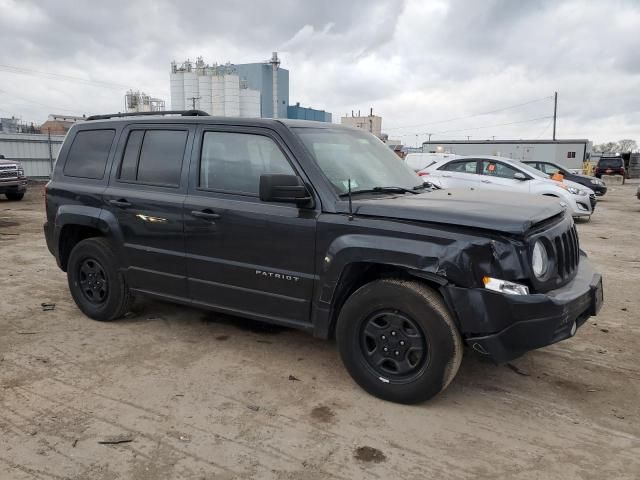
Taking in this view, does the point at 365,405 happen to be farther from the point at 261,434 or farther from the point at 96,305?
the point at 96,305

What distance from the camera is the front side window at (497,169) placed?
12.2 metres

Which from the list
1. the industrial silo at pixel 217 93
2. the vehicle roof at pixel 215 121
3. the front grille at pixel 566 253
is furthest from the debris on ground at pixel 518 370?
the industrial silo at pixel 217 93

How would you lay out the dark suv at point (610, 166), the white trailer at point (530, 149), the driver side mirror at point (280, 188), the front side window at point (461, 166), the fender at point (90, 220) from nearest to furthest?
the driver side mirror at point (280, 188) < the fender at point (90, 220) < the front side window at point (461, 166) < the dark suv at point (610, 166) < the white trailer at point (530, 149)

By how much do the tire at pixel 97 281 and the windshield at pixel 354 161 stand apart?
2.23 metres

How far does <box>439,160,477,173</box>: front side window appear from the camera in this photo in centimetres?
1239

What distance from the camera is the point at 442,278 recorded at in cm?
308

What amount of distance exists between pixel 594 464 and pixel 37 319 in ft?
15.8

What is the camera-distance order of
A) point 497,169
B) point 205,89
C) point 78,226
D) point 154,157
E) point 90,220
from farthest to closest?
1. point 205,89
2. point 497,169
3. point 78,226
4. point 90,220
5. point 154,157

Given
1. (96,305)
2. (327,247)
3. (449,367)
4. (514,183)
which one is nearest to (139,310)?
(96,305)

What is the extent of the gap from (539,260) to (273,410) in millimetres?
1932

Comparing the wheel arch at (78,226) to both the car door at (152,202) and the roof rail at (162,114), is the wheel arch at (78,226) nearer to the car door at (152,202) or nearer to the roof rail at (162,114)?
the car door at (152,202)

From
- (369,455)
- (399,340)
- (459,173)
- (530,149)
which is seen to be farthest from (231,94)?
(369,455)

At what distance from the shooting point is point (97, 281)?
4.86 meters

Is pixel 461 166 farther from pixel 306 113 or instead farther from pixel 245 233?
pixel 306 113
